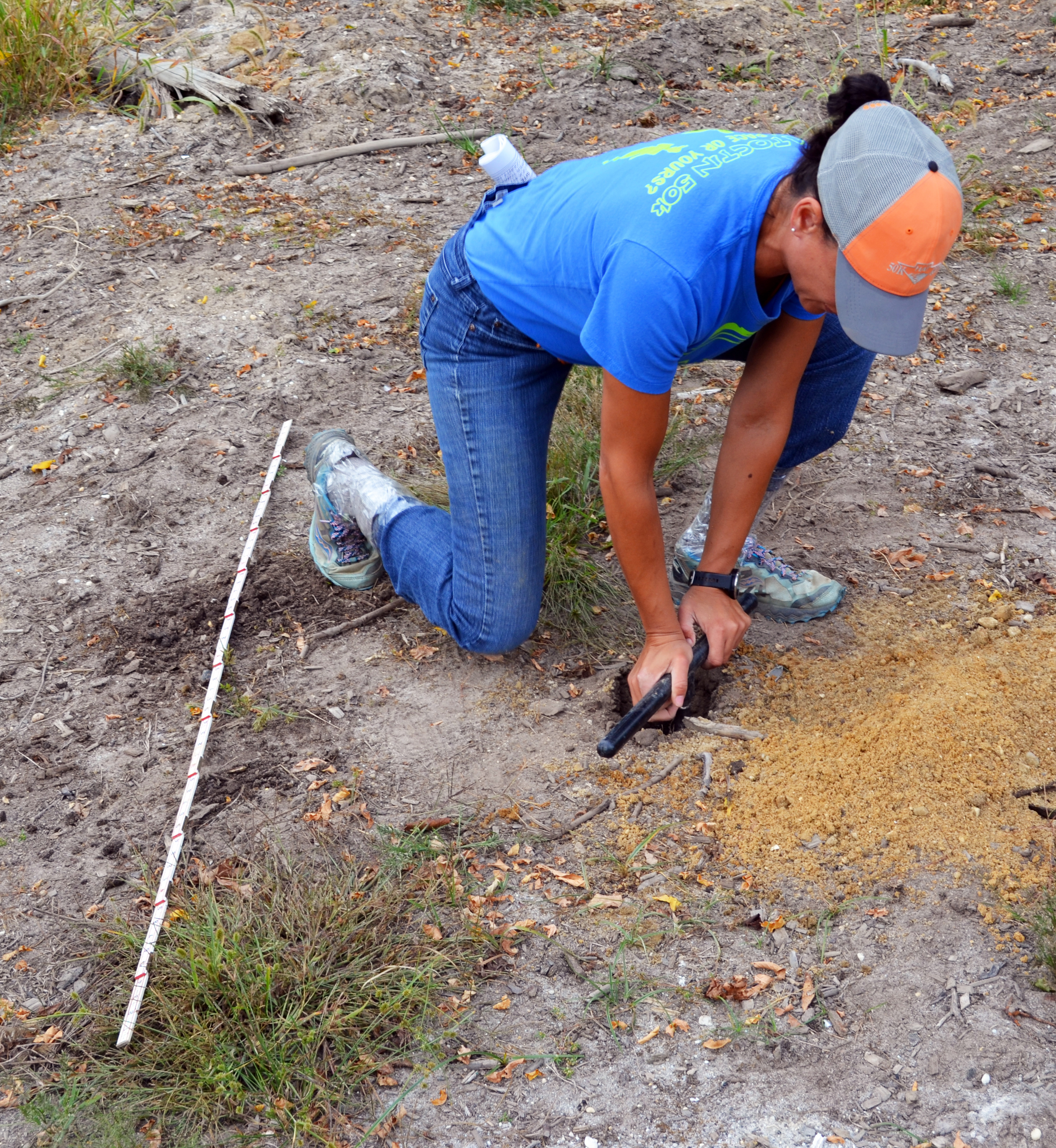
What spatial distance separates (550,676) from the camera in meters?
2.69

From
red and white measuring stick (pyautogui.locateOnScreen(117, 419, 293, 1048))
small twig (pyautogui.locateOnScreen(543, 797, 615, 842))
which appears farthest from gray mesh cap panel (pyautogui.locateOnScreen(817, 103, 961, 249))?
red and white measuring stick (pyautogui.locateOnScreen(117, 419, 293, 1048))

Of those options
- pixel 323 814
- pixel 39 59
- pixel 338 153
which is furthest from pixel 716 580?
pixel 39 59

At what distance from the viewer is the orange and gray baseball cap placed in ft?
5.28

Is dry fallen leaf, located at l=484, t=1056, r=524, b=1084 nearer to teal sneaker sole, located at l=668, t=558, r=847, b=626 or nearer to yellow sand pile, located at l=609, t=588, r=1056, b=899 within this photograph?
yellow sand pile, located at l=609, t=588, r=1056, b=899

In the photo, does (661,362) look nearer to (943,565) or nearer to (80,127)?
(943,565)

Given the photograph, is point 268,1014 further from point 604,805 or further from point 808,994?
point 808,994

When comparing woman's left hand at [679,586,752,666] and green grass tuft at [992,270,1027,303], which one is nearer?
woman's left hand at [679,586,752,666]

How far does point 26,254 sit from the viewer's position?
4543 millimetres

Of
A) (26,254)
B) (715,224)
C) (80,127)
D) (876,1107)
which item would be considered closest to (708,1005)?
(876,1107)

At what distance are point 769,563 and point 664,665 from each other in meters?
0.70

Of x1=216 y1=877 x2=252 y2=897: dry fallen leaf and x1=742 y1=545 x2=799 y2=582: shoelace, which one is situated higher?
x1=742 y1=545 x2=799 y2=582: shoelace

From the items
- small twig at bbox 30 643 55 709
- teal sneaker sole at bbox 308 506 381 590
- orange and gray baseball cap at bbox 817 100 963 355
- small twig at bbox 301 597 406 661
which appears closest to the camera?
orange and gray baseball cap at bbox 817 100 963 355

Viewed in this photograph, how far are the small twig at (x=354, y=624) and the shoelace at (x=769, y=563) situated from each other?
3.35 ft

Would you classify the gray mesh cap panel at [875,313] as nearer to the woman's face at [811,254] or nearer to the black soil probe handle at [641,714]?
the woman's face at [811,254]
